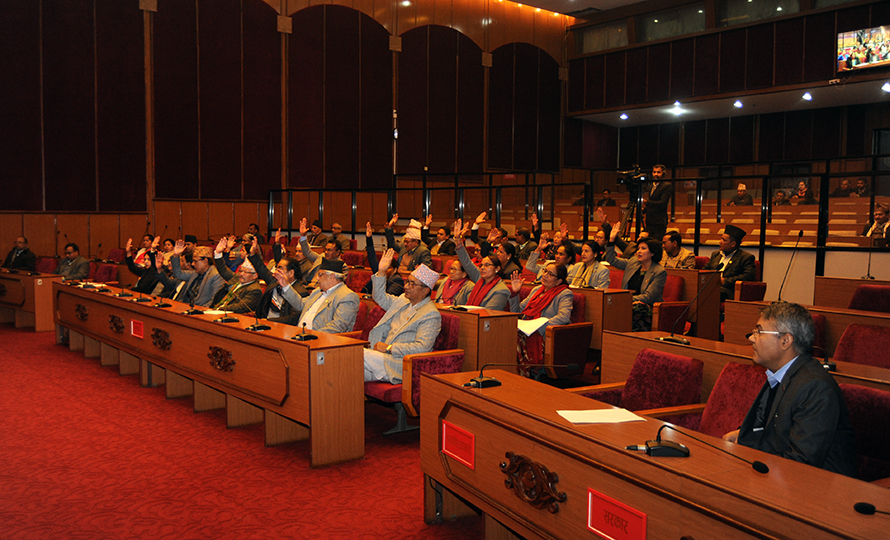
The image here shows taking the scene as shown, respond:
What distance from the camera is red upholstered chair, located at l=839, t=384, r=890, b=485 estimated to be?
7.93ft

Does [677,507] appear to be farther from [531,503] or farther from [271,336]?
[271,336]

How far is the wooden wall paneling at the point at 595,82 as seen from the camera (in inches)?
647

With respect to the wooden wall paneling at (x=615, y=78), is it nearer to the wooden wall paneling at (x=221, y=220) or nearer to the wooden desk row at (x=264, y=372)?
the wooden wall paneling at (x=221, y=220)

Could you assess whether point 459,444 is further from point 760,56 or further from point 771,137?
point 771,137

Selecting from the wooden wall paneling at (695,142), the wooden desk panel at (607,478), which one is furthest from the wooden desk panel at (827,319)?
the wooden wall paneling at (695,142)

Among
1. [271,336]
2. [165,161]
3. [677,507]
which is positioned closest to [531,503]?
[677,507]

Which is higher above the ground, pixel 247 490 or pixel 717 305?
pixel 717 305

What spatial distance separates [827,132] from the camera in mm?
14641

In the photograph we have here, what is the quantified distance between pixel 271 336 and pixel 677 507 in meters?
2.79

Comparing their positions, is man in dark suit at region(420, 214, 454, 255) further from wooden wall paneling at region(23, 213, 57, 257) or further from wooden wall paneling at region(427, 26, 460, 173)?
wooden wall paneling at region(23, 213, 57, 257)

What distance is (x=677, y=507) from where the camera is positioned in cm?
171

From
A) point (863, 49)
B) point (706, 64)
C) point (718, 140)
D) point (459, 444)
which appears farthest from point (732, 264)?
point (718, 140)

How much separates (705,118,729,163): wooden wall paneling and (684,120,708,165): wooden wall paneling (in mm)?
122

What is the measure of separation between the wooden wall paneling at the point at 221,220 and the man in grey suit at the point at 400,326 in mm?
8948
